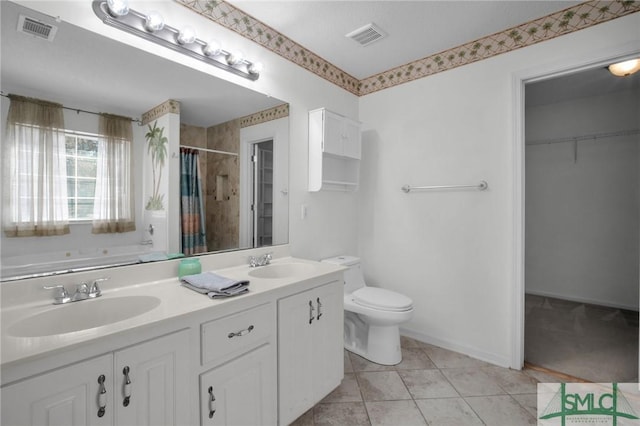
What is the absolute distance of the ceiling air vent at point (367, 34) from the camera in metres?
2.01

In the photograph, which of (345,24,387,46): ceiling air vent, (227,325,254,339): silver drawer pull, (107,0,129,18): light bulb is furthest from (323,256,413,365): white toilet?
(107,0,129,18): light bulb

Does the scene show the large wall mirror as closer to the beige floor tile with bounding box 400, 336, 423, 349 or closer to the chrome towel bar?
the chrome towel bar

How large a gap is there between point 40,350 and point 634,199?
4780 millimetres

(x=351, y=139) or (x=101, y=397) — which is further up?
(x=351, y=139)

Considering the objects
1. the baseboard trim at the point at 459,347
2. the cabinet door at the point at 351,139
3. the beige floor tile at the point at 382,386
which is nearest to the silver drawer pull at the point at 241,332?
the beige floor tile at the point at 382,386

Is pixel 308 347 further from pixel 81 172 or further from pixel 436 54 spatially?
pixel 436 54

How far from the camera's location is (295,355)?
58.7 inches

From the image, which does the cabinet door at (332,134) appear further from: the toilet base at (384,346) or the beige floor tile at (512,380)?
the beige floor tile at (512,380)

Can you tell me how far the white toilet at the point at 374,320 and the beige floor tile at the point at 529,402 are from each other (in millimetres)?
750

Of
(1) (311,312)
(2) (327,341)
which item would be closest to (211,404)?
(1) (311,312)

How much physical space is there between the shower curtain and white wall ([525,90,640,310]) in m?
4.02

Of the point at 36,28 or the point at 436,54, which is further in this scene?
the point at 436,54

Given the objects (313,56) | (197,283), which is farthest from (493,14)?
(197,283)

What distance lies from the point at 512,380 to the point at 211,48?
284 centimetres
